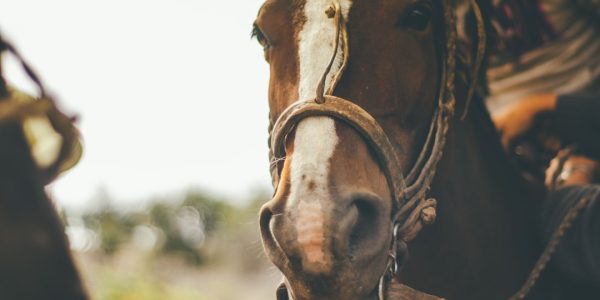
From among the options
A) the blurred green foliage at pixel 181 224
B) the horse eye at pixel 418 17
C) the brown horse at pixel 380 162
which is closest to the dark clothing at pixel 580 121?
the brown horse at pixel 380 162

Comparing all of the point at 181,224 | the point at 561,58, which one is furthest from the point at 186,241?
the point at 561,58

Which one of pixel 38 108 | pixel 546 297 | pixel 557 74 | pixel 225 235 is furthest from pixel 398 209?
Answer: pixel 225 235

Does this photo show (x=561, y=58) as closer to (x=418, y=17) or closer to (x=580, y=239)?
(x=580, y=239)

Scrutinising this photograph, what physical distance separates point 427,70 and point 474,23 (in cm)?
60

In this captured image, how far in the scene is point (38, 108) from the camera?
1.09 m

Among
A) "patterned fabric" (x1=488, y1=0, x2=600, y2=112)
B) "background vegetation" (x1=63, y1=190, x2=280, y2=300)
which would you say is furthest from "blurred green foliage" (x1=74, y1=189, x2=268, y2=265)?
"patterned fabric" (x1=488, y1=0, x2=600, y2=112)

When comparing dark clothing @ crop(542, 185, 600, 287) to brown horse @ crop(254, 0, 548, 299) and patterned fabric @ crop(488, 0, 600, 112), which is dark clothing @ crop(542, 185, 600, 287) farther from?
patterned fabric @ crop(488, 0, 600, 112)

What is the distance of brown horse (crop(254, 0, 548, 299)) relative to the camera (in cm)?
192

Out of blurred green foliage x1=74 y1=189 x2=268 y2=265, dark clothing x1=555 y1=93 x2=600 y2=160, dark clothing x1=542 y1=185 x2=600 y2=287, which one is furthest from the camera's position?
blurred green foliage x1=74 y1=189 x2=268 y2=265

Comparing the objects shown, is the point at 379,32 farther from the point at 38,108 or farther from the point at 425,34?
the point at 38,108

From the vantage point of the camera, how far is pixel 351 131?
2.10 meters

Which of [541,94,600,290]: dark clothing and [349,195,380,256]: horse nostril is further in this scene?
[541,94,600,290]: dark clothing

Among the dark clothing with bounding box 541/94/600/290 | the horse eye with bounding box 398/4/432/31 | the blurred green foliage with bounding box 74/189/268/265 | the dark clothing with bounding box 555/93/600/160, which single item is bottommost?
the blurred green foliage with bounding box 74/189/268/265

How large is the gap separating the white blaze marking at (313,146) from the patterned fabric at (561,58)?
218cm
